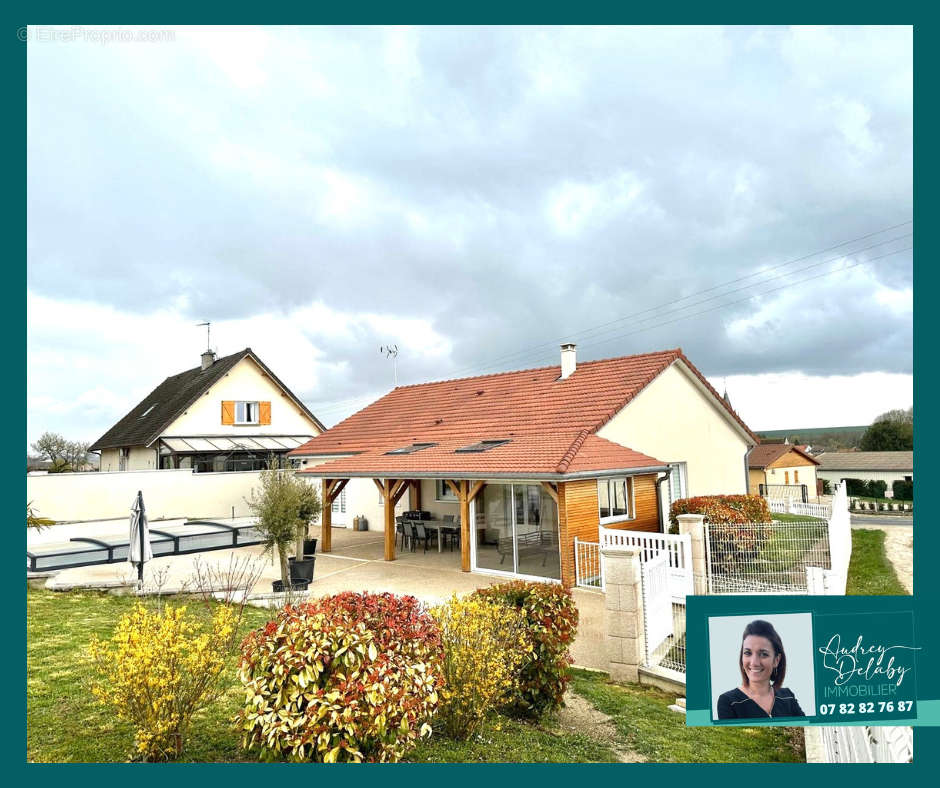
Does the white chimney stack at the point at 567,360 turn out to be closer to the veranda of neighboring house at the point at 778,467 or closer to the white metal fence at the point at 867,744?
the white metal fence at the point at 867,744

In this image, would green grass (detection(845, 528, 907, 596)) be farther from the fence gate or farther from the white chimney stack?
the white chimney stack

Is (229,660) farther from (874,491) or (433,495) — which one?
(874,491)

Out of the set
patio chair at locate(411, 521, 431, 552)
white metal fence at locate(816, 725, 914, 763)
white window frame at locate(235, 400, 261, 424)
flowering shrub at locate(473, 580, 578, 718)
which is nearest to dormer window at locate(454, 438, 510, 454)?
patio chair at locate(411, 521, 431, 552)

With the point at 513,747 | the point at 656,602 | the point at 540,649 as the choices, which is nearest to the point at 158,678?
the point at 513,747

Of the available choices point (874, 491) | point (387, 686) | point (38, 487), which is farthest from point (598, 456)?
point (874, 491)

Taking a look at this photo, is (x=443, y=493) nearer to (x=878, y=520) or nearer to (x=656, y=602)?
(x=656, y=602)

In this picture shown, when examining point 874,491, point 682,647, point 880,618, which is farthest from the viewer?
point 874,491

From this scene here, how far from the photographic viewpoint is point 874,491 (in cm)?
5578

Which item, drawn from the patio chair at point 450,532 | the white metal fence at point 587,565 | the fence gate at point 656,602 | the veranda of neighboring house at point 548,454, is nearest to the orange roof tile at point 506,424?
the veranda of neighboring house at point 548,454

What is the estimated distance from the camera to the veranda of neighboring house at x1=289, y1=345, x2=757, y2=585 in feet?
46.1

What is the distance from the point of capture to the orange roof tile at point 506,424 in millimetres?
14520

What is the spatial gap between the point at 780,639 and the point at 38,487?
26687 millimetres

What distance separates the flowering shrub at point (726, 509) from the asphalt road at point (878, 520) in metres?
30.7

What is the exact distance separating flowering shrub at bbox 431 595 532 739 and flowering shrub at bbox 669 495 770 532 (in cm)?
1020
